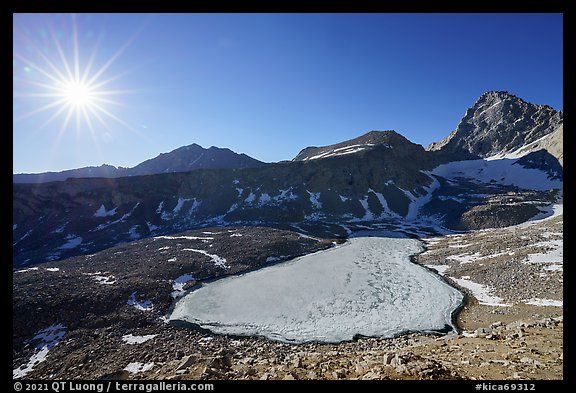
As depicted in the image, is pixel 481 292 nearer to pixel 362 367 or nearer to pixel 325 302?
pixel 325 302

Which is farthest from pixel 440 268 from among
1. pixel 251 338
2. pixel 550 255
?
pixel 251 338

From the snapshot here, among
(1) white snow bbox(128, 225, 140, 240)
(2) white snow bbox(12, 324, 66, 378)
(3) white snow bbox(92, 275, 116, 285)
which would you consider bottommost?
(2) white snow bbox(12, 324, 66, 378)

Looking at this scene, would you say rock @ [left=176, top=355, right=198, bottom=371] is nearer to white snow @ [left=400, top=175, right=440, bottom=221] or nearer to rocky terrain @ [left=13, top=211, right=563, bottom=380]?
rocky terrain @ [left=13, top=211, right=563, bottom=380]

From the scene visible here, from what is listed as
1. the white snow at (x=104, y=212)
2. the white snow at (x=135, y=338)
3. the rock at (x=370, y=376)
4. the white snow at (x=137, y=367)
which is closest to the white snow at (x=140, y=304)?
the white snow at (x=135, y=338)

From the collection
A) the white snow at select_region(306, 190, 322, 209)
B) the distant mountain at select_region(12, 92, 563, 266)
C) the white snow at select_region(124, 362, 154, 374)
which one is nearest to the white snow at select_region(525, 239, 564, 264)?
the distant mountain at select_region(12, 92, 563, 266)

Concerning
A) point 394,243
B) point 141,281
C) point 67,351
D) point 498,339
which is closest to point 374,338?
point 498,339

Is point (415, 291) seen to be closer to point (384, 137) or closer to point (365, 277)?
point (365, 277)
